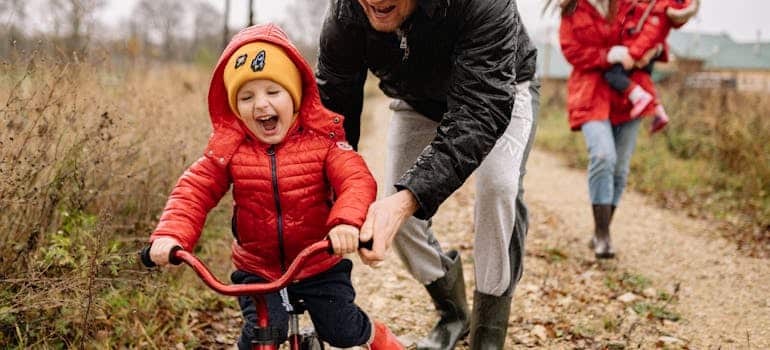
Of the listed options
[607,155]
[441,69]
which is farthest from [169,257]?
[607,155]

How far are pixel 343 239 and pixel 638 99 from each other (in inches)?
141

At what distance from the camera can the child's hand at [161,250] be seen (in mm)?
2066

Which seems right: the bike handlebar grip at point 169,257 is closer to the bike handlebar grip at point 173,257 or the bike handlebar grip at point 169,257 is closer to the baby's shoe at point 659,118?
the bike handlebar grip at point 173,257

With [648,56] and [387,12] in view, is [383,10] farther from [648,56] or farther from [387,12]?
[648,56]

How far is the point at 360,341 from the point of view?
2600mm

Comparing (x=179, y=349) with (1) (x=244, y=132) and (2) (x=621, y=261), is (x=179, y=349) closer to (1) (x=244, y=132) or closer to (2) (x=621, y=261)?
(1) (x=244, y=132)

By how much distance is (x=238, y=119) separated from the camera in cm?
256

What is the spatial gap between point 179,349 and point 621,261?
11.2 feet

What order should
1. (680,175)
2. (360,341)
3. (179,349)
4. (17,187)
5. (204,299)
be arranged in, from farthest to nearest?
(680,175), (204,299), (179,349), (17,187), (360,341)

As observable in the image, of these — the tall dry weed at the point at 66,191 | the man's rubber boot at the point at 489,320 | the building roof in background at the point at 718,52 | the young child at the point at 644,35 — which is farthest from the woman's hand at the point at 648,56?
the building roof in background at the point at 718,52

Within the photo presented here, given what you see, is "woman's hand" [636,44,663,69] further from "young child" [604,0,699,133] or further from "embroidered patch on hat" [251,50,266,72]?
"embroidered patch on hat" [251,50,266,72]

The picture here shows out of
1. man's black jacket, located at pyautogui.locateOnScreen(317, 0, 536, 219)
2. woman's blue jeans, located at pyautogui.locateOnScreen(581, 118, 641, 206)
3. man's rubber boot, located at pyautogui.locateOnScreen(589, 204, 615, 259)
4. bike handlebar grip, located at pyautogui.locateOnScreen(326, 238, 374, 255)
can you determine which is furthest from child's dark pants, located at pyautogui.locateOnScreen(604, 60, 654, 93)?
bike handlebar grip, located at pyautogui.locateOnScreen(326, 238, 374, 255)

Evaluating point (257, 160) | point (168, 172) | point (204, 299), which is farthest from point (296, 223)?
point (168, 172)

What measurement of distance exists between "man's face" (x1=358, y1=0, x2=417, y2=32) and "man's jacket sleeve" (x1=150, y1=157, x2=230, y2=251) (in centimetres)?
78
